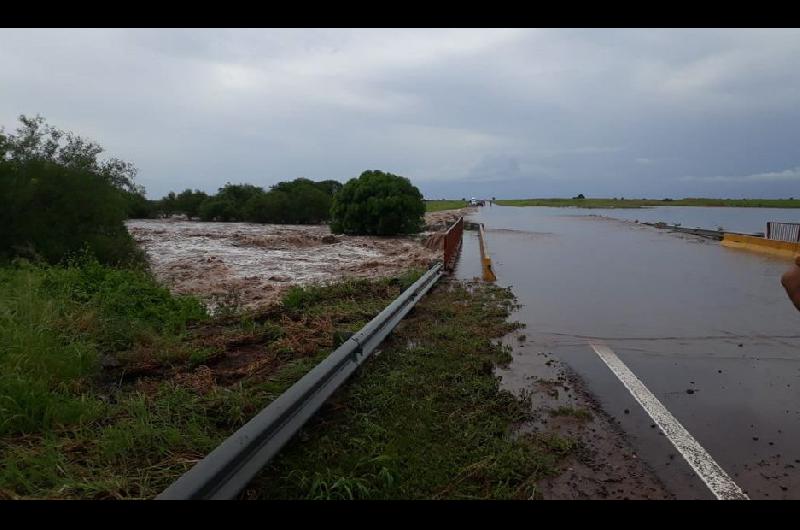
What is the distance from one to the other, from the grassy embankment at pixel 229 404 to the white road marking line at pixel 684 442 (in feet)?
2.77

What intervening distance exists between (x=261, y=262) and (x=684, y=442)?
49.1ft

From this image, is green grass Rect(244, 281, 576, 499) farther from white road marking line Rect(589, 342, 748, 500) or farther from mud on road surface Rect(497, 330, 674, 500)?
white road marking line Rect(589, 342, 748, 500)

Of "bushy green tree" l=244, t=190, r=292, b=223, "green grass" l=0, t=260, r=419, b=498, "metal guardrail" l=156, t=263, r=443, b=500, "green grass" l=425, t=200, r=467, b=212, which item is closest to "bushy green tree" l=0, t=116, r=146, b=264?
"green grass" l=0, t=260, r=419, b=498

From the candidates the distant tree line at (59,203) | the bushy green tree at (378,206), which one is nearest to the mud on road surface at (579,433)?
the distant tree line at (59,203)

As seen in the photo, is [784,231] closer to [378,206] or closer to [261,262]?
[378,206]

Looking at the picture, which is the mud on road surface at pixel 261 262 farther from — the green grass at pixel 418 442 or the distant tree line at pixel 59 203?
the green grass at pixel 418 442

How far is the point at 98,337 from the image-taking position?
5961mm

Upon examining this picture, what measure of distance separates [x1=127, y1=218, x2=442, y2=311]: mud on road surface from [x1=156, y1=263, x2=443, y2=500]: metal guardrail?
516 cm

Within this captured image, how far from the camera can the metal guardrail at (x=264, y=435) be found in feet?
8.23

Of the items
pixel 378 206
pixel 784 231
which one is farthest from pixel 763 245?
pixel 378 206

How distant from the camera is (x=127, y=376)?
5.00m

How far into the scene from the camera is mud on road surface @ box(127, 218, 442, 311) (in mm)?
11875

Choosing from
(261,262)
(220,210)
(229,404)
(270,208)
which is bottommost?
(261,262)
